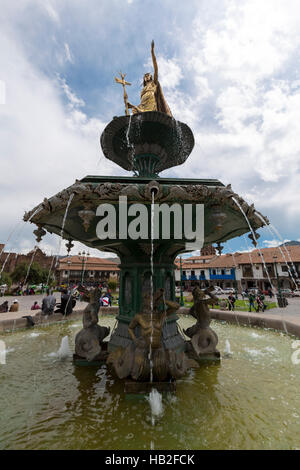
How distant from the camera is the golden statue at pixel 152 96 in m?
5.87

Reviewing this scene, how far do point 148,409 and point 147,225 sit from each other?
9.05 feet

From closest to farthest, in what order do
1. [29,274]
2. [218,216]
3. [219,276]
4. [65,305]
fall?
[218,216] → [65,305] → [29,274] → [219,276]

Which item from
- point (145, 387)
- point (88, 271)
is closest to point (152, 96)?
point (145, 387)

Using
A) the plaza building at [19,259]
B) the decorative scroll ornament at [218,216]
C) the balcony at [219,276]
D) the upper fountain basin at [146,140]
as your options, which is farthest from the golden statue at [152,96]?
the plaza building at [19,259]

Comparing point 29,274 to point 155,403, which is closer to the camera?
point 155,403

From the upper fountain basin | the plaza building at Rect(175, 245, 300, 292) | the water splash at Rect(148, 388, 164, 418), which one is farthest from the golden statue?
the plaza building at Rect(175, 245, 300, 292)

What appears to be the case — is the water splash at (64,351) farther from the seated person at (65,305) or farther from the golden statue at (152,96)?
the golden statue at (152,96)

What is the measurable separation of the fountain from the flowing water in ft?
1.15

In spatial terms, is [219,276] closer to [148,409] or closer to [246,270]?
[246,270]

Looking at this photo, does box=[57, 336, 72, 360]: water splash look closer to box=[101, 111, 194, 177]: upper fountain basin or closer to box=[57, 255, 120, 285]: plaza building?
box=[101, 111, 194, 177]: upper fountain basin

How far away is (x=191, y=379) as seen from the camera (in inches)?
152

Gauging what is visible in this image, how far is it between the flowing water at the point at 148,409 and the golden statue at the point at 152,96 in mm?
6275

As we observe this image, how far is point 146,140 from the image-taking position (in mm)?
5395
